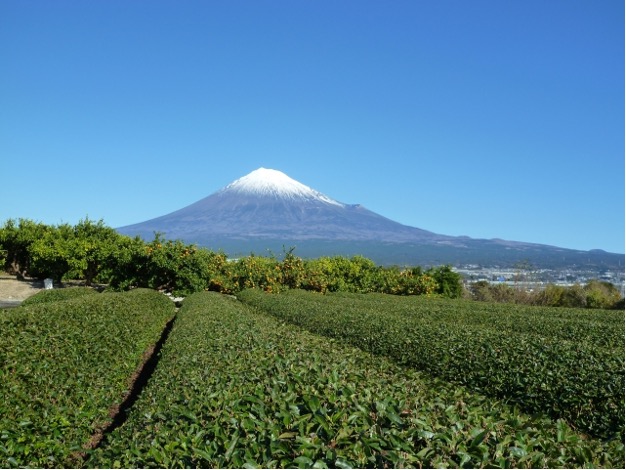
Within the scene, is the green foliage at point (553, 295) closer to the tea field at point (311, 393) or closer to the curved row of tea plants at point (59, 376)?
the tea field at point (311, 393)

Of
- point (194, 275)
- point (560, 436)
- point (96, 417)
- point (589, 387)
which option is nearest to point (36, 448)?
point (96, 417)

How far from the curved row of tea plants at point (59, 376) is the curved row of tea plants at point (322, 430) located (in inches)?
62.6

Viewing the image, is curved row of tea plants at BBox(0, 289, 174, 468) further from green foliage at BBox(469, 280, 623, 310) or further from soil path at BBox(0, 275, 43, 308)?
green foliage at BBox(469, 280, 623, 310)

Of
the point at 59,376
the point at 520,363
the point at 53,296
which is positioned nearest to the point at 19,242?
the point at 53,296

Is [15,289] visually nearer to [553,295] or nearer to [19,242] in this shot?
[19,242]

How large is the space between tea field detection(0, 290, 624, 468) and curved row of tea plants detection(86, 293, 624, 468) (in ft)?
0.05

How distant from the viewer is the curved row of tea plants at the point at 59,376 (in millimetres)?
6566

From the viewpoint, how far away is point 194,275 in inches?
1110

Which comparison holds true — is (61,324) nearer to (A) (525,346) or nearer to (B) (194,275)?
(A) (525,346)

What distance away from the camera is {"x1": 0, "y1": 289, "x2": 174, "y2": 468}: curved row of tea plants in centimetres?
657

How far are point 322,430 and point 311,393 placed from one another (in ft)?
2.36

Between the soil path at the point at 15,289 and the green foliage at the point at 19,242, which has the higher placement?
the green foliage at the point at 19,242

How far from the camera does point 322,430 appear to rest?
145 inches

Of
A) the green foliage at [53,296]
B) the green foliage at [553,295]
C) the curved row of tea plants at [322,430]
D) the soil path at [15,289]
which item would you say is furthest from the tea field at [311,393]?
the green foliage at [553,295]
